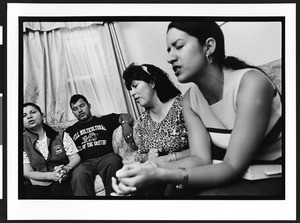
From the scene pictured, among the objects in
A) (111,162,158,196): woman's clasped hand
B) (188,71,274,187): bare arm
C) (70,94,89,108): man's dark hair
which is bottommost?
(111,162,158,196): woman's clasped hand

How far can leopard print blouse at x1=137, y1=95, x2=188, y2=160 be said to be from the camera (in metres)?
2.52

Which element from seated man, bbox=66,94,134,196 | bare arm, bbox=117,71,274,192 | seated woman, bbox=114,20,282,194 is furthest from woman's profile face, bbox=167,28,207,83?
seated man, bbox=66,94,134,196

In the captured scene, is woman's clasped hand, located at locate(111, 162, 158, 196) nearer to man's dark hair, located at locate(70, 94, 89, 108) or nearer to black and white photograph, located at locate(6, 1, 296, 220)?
black and white photograph, located at locate(6, 1, 296, 220)

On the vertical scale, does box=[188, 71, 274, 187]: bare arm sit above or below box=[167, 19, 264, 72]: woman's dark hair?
below

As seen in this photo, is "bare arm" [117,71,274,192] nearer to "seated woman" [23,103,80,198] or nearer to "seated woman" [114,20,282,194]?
"seated woman" [114,20,282,194]

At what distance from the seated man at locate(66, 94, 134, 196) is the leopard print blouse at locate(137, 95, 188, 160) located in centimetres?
8

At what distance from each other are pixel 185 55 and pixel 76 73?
0.55 metres

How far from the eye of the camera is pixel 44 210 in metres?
2.55

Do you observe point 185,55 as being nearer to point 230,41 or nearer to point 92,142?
point 230,41

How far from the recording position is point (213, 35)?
252 cm

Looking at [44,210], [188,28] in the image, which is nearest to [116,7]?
[188,28]

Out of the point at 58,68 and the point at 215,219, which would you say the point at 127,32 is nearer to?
the point at 58,68

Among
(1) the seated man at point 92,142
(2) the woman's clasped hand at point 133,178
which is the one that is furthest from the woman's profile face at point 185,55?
(2) the woman's clasped hand at point 133,178

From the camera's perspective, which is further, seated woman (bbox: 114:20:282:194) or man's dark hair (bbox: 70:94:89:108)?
man's dark hair (bbox: 70:94:89:108)
